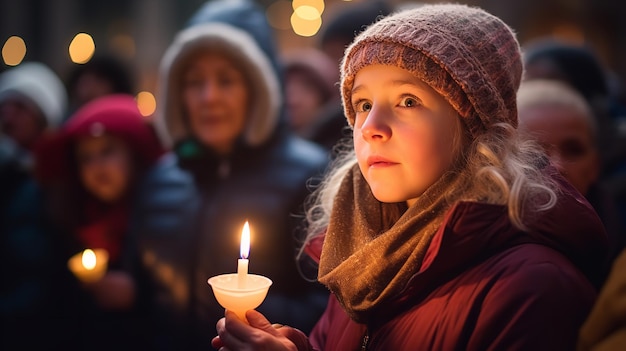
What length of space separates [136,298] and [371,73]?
2156 mm

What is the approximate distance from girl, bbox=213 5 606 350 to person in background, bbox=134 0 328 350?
1258 millimetres

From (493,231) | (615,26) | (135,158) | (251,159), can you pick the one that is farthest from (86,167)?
(615,26)

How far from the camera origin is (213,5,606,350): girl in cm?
136

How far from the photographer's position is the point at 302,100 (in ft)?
16.1

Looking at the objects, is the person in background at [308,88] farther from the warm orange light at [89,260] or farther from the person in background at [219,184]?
the warm orange light at [89,260]

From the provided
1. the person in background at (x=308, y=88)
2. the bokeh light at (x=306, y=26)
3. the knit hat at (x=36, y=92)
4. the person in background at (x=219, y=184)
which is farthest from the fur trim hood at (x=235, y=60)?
the bokeh light at (x=306, y=26)

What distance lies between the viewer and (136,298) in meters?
3.26

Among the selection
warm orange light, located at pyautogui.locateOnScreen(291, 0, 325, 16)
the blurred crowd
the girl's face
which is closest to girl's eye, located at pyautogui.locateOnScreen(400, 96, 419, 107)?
the girl's face

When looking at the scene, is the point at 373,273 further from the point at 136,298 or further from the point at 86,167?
the point at 86,167

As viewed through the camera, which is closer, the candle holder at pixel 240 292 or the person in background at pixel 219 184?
the candle holder at pixel 240 292

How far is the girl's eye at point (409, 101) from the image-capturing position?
157 centimetres

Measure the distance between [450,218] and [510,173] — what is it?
22 cm

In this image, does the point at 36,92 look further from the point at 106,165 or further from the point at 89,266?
the point at 89,266

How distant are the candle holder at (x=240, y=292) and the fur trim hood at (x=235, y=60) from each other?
5.76 ft
